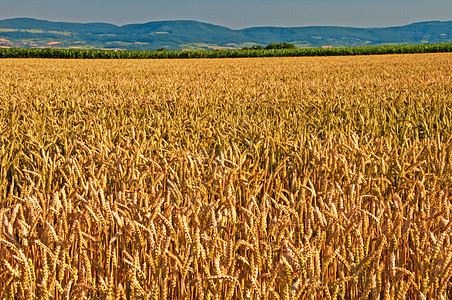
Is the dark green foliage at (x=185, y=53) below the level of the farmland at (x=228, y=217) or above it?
above

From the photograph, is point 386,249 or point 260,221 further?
point 386,249

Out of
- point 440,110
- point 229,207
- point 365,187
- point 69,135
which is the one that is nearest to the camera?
point 229,207

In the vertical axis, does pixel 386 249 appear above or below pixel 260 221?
below

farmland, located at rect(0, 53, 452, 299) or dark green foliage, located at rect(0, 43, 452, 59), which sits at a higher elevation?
dark green foliage, located at rect(0, 43, 452, 59)

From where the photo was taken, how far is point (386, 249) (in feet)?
6.25

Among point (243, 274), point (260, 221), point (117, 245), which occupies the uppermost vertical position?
point (260, 221)

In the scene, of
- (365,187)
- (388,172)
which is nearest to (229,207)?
(365,187)

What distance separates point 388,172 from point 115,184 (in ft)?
5.27

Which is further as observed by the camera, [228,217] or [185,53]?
[185,53]

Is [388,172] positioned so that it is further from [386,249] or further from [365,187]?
[386,249]

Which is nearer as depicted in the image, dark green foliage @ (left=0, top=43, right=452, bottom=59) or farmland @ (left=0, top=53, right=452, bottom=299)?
farmland @ (left=0, top=53, right=452, bottom=299)

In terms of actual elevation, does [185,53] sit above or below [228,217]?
above

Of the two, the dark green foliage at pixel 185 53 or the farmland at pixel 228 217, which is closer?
the farmland at pixel 228 217

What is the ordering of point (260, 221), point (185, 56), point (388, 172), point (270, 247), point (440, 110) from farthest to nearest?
1. point (185, 56)
2. point (440, 110)
3. point (388, 172)
4. point (260, 221)
5. point (270, 247)
